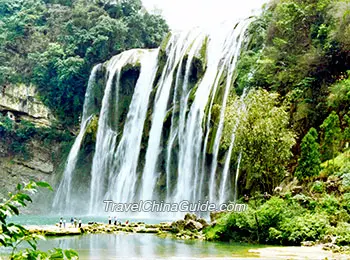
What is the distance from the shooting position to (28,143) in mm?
44188

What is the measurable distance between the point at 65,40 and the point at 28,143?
10.2 m

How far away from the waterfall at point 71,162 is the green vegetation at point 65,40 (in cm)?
201

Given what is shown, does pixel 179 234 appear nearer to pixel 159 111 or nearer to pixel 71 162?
pixel 159 111

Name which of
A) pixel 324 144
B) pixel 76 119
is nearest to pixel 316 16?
pixel 324 144

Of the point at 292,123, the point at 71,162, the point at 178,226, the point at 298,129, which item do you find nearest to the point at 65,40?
the point at 71,162

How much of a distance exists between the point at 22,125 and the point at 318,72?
28.7 meters

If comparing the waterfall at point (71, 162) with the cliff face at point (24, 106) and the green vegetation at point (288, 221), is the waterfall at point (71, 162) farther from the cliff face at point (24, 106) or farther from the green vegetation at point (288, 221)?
the green vegetation at point (288, 221)

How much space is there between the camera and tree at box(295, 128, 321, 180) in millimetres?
18391

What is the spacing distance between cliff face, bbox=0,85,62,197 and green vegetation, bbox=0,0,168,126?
980 mm

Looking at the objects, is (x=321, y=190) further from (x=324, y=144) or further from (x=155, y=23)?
(x=155, y=23)

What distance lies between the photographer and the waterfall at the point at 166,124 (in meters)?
28.5

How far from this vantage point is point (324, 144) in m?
19.8

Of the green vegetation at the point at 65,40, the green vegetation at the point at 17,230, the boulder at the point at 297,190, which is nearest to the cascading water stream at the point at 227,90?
the boulder at the point at 297,190

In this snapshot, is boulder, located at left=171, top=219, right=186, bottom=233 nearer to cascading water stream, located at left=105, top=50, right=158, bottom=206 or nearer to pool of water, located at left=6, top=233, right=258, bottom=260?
pool of water, located at left=6, top=233, right=258, bottom=260
